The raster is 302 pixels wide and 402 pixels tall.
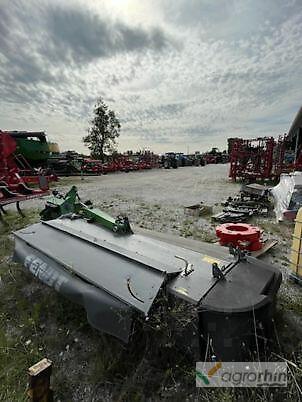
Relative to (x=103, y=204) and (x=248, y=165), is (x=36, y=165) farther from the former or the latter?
(x=248, y=165)

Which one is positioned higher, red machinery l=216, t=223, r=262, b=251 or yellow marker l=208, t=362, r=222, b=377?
red machinery l=216, t=223, r=262, b=251

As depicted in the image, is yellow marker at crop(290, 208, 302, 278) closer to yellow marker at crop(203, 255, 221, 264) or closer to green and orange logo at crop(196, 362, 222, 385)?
yellow marker at crop(203, 255, 221, 264)

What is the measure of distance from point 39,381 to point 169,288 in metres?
0.88

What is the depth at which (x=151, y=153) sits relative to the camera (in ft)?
74.6

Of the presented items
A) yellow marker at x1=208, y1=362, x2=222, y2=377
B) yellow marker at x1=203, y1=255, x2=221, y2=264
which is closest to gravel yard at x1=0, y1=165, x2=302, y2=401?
yellow marker at x1=208, y1=362, x2=222, y2=377

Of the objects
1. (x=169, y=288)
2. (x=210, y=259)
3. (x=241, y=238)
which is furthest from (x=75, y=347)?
(x=241, y=238)

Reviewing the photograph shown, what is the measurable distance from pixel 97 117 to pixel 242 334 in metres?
24.6

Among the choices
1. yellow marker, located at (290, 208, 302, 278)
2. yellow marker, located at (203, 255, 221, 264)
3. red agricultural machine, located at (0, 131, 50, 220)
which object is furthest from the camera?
red agricultural machine, located at (0, 131, 50, 220)

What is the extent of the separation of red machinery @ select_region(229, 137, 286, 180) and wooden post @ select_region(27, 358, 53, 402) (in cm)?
1039

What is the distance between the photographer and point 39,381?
1204mm

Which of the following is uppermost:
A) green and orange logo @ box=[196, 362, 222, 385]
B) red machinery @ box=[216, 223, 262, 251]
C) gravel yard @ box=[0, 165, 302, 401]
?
red machinery @ box=[216, 223, 262, 251]

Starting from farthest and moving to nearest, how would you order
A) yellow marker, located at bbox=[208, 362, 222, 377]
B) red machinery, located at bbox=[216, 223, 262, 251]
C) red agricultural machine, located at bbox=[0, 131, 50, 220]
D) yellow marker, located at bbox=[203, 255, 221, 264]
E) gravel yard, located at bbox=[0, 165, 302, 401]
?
red agricultural machine, located at bbox=[0, 131, 50, 220] < red machinery, located at bbox=[216, 223, 262, 251] < yellow marker, located at bbox=[203, 255, 221, 264] < gravel yard, located at bbox=[0, 165, 302, 401] < yellow marker, located at bbox=[208, 362, 222, 377]

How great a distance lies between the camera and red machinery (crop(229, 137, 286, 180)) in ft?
32.3

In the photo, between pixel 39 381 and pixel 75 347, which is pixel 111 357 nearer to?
pixel 75 347
